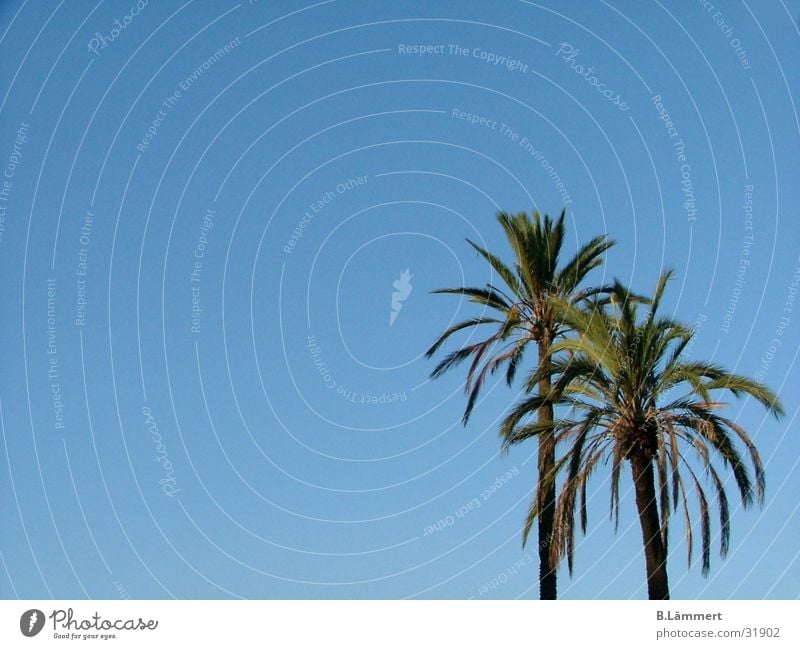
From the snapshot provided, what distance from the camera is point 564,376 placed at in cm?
1916

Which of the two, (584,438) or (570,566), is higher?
(584,438)

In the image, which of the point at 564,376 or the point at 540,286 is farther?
the point at 540,286
